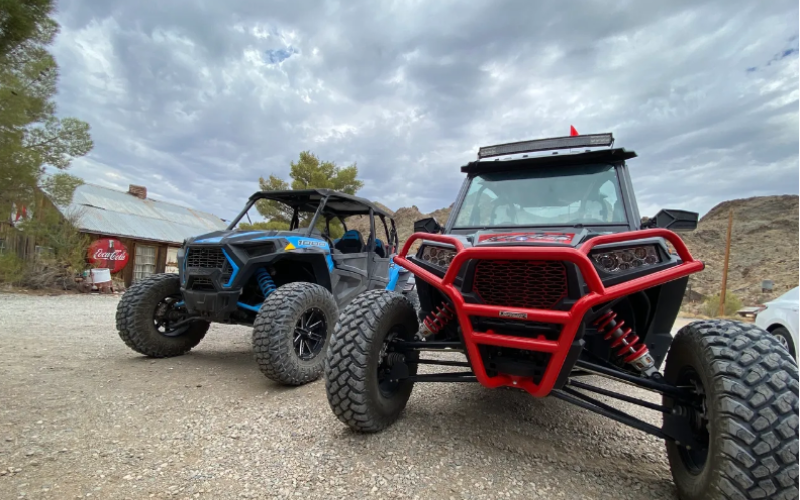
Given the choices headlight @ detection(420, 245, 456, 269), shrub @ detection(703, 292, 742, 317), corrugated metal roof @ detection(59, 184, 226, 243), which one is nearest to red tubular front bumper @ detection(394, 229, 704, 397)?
headlight @ detection(420, 245, 456, 269)

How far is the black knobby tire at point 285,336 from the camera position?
148 inches

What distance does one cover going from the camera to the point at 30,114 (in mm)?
10758

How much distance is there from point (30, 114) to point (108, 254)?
630 centimetres

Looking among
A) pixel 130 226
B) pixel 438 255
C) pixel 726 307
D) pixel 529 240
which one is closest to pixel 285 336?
pixel 438 255

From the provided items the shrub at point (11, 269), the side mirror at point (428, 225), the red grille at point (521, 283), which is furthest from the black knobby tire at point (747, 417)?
the shrub at point (11, 269)

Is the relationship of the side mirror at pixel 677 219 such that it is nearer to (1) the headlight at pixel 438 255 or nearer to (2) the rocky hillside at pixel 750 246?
(1) the headlight at pixel 438 255

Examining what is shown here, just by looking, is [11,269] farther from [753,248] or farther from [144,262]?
[753,248]

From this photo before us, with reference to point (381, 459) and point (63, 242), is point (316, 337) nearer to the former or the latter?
point (381, 459)

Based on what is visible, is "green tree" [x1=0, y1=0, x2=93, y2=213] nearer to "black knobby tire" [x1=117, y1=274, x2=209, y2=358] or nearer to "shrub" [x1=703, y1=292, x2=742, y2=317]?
"black knobby tire" [x1=117, y1=274, x2=209, y2=358]

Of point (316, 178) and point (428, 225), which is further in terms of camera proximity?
point (316, 178)

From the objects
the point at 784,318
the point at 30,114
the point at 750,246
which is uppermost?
the point at 30,114

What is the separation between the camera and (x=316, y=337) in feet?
14.5

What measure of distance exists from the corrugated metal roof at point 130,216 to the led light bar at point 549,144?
16176 millimetres

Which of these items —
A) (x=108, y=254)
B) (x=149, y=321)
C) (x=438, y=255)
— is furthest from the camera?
(x=108, y=254)
